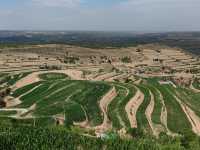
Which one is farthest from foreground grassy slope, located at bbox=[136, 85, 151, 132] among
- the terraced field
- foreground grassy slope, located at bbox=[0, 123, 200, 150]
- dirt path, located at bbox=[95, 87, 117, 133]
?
foreground grassy slope, located at bbox=[0, 123, 200, 150]

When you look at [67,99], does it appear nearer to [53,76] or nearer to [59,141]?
[53,76]

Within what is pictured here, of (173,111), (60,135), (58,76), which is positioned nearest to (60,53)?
(58,76)

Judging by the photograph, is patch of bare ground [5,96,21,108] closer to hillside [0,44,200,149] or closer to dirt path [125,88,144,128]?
hillside [0,44,200,149]

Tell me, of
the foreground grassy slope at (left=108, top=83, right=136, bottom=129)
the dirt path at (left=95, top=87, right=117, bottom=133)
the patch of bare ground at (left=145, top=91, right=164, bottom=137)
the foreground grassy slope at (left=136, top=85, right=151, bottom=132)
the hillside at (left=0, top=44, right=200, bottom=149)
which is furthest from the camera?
the foreground grassy slope at (left=108, top=83, right=136, bottom=129)

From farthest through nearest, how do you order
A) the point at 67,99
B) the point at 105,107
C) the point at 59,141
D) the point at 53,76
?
the point at 53,76 → the point at 67,99 → the point at 105,107 → the point at 59,141

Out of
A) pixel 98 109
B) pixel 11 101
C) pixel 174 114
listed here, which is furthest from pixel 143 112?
pixel 11 101

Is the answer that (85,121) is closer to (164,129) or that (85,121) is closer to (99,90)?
(164,129)

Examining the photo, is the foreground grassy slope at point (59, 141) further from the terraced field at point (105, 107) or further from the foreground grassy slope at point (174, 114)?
the foreground grassy slope at point (174, 114)
